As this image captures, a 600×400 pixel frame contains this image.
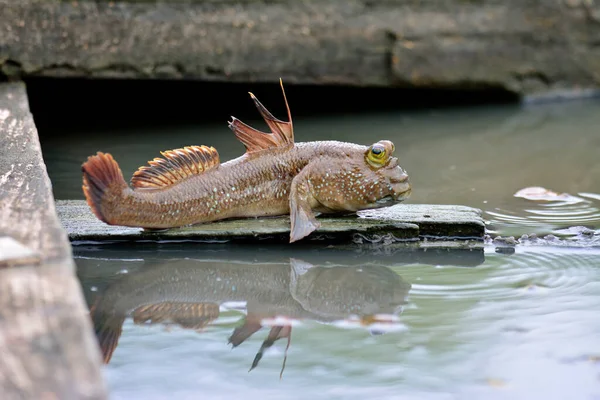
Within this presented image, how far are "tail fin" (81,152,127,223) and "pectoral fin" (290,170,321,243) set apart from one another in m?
0.69

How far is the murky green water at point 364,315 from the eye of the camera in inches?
80.8

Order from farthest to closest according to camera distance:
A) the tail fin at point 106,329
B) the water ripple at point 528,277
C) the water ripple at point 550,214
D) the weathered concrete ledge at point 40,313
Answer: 1. the water ripple at point 550,214
2. the water ripple at point 528,277
3. the tail fin at point 106,329
4. the weathered concrete ledge at point 40,313

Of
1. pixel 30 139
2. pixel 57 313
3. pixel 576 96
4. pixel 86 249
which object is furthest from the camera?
pixel 576 96

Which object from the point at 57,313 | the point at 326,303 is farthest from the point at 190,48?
the point at 57,313

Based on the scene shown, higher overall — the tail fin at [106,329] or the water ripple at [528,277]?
the water ripple at [528,277]

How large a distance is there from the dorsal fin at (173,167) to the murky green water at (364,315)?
0.93 ft

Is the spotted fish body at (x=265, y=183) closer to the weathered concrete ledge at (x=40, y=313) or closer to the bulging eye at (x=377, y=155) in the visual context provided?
the bulging eye at (x=377, y=155)

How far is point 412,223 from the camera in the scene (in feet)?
10.8

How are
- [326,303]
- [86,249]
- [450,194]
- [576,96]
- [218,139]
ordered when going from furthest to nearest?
[576,96] → [218,139] → [450,194] → [86,249] → [326,303]

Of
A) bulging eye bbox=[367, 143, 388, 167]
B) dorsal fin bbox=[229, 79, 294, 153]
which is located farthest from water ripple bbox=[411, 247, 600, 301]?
dorsal fin bbox=[229, 79, 294, 153]

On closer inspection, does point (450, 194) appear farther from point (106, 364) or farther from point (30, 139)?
point (106, 364)

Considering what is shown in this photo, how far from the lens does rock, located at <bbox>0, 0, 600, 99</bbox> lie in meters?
5.28

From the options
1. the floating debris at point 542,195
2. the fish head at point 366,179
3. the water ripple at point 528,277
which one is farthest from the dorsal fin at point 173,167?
the floating debris at point 542,195

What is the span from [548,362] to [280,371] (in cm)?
76
